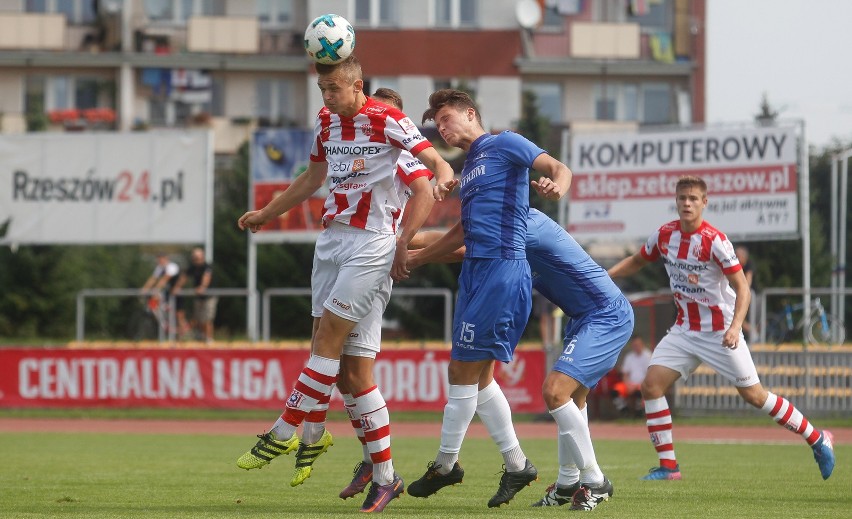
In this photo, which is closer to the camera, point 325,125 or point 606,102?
point 325,125

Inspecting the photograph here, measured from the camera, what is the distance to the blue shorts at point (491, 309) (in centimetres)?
789

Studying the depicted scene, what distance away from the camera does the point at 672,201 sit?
25688 millimetres

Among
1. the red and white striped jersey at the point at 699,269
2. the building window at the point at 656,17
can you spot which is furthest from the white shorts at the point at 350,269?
the building window at the point at 656,17

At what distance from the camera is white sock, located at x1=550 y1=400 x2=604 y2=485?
8211 millimetres

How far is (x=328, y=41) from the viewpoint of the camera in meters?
7.92

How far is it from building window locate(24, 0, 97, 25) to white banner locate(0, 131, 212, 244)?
24519mm

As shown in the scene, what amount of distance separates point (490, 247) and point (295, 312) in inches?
1052

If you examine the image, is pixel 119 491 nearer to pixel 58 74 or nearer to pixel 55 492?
pixel 55 492

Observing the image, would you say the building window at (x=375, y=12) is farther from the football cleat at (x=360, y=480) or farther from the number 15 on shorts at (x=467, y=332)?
the number 15 on shorts at (x=467, y=332)

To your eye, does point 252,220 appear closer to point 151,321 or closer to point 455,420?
point 455,420

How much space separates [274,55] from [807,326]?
106 feet

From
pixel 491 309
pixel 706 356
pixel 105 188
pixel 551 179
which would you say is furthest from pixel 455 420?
pixel 105 188

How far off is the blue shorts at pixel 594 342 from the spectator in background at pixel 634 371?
39.8 feet

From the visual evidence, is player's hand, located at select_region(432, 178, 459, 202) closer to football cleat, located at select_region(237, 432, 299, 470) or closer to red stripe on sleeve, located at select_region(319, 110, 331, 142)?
red stripe on sleeve, located at select_region(319, 110, 331, 142)
